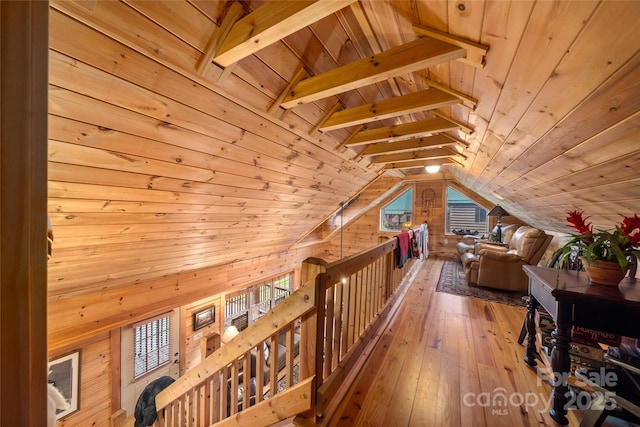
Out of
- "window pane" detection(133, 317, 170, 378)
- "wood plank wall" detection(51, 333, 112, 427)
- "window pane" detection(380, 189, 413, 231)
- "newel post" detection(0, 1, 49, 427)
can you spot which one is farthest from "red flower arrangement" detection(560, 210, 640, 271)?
"window pane" detection(380, 189, 413, 231)

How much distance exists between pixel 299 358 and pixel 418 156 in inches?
107

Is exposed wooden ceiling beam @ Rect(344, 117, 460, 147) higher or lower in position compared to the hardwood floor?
higher

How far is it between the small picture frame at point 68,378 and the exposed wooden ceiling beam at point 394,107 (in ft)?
12.9

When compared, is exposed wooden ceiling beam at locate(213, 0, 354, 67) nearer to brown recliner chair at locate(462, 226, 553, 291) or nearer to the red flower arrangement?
the red flower arrangement

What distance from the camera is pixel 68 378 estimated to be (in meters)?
2.78

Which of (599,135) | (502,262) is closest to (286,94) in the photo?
(599,135)

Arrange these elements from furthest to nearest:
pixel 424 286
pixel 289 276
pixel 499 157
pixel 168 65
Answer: pixel 289 276
pixel 424 286
pixel 499 157
pixel 168 65

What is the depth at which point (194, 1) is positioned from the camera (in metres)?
1.02

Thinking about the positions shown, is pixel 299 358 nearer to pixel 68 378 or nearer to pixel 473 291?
pixel 473 291

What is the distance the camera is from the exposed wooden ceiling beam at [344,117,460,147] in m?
1.97

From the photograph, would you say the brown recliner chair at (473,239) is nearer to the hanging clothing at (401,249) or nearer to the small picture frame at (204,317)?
the hanging clothing at (401,249)

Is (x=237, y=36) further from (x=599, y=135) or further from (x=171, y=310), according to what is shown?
(x=171, y=310)

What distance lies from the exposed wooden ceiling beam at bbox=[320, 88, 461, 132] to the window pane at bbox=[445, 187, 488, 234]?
5.33 metres

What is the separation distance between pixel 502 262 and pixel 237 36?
410cm
